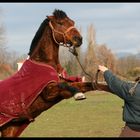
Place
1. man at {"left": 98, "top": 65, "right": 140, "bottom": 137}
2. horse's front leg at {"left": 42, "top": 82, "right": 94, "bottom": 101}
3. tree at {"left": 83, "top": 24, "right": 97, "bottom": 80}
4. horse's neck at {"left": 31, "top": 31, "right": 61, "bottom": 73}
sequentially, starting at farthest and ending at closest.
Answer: tree at {"left": 83, "top": 24, "right": 97, "bottom": 80}
horse's neck at {"left": 31, "top": 31, "right": 61, "bottom": 73}
horse's front leg at {"left": 42, "top": 82, "right": 94, "bottom": 101}
man at {"left": 98, "top": 65, "right": 140, "bottom": 137}

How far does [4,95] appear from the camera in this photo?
7395 mm

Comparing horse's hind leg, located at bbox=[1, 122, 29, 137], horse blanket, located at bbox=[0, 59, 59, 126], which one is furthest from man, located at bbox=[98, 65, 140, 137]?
horse's hind leg, located at bbox=[1, 122, 29, 137]

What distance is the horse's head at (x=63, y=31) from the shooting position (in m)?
7.68

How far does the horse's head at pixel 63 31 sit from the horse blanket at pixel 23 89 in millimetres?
570

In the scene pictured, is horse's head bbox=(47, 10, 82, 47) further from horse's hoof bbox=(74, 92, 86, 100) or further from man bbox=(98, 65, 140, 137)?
man bbox=(98, 65, 140, 137)

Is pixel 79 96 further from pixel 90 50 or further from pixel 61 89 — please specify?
pixel 90 50

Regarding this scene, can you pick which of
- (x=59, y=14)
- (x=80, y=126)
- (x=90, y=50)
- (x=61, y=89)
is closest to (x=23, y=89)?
(x=61, y=89)

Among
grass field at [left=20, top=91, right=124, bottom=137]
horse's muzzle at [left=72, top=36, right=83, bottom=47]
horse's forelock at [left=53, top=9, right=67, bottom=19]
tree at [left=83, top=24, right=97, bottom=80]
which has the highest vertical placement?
horse's forelock at [left=53, top=9, right=67, bottom=19]

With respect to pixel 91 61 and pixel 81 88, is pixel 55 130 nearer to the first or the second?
pixel 81 88

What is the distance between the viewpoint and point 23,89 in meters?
7.29

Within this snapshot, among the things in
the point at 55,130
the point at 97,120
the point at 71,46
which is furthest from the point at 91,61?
the point at 71,46

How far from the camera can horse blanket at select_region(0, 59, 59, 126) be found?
7.27m

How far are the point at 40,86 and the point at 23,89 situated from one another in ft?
0.87

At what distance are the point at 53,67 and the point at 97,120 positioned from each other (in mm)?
9011
